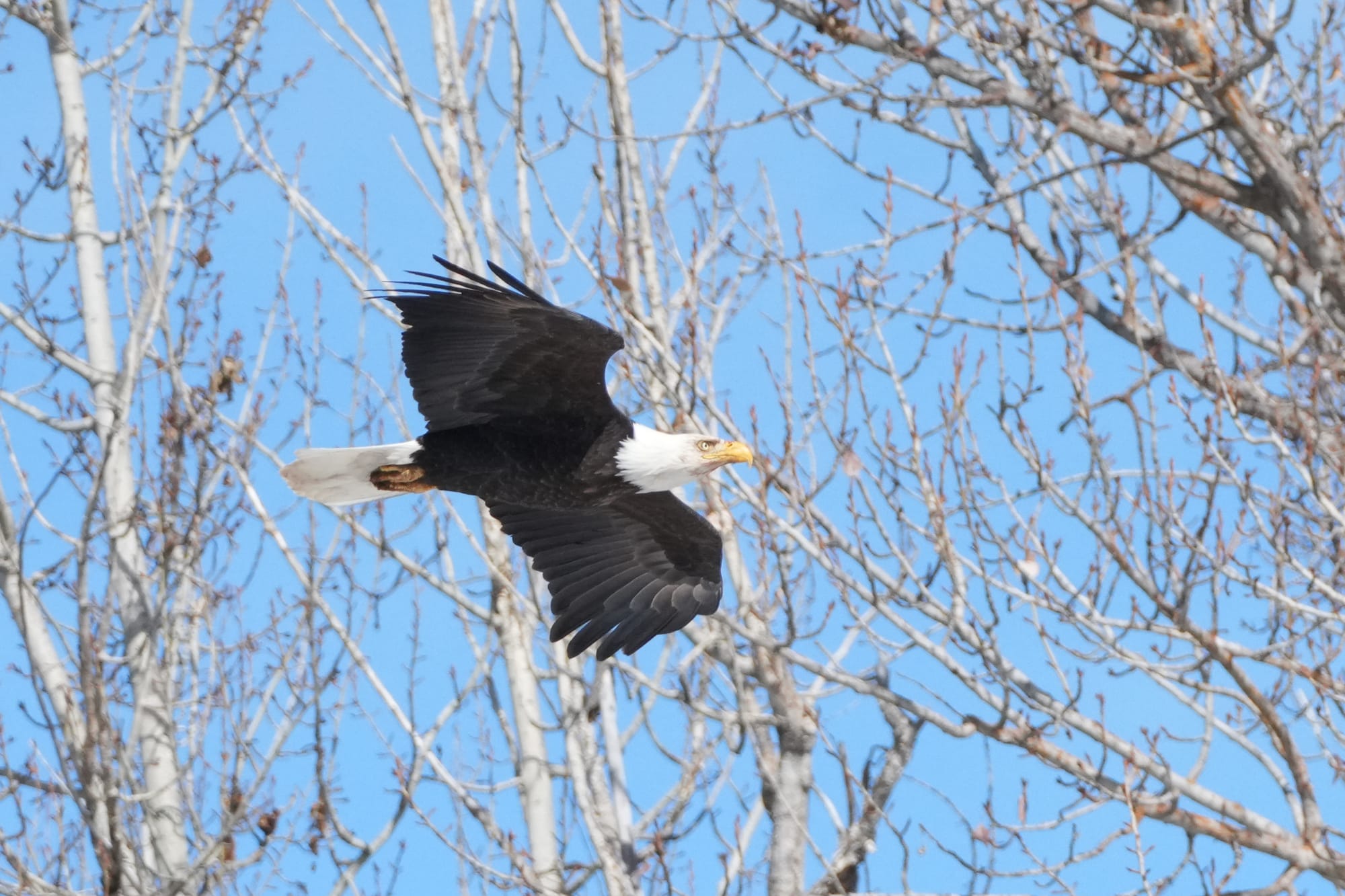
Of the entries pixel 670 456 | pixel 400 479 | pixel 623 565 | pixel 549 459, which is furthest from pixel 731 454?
pixel 400 479

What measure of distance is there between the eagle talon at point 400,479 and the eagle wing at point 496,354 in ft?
1.00

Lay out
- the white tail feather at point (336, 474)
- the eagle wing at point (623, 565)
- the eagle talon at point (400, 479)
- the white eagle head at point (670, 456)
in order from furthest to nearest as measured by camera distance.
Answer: the eagle wing at point (623, 565)
the white tail feather at point (336, 474)
the eagle talon at point (400, 479)
the white eagle head at point (670, 456)

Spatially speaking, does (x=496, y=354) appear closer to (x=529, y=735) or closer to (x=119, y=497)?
(x=529, y=735)

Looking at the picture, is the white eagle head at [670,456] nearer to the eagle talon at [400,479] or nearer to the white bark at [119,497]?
the eagle talon at [400,479]

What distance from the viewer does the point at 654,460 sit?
18.8 ft

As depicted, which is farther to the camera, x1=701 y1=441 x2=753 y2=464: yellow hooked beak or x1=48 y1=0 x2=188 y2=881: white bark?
x1=48 y1=0 x2=188 y2=881: white bark

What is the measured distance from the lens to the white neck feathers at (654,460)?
5719mm

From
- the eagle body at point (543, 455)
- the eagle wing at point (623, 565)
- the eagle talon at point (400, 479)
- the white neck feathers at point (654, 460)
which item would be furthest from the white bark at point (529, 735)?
the white neck feathers at point (654, 460)

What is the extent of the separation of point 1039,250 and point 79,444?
471 cm

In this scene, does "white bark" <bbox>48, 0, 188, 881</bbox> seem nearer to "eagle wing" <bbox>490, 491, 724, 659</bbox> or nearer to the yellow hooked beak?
"eagle wing" <bbox>490, 491, 724, 659</bbox>

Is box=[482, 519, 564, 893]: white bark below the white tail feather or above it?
below

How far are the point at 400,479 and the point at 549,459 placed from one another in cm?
76

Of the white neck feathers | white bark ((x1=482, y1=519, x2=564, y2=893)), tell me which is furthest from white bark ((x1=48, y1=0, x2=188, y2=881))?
the white neck feathers

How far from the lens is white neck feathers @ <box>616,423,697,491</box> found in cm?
572
